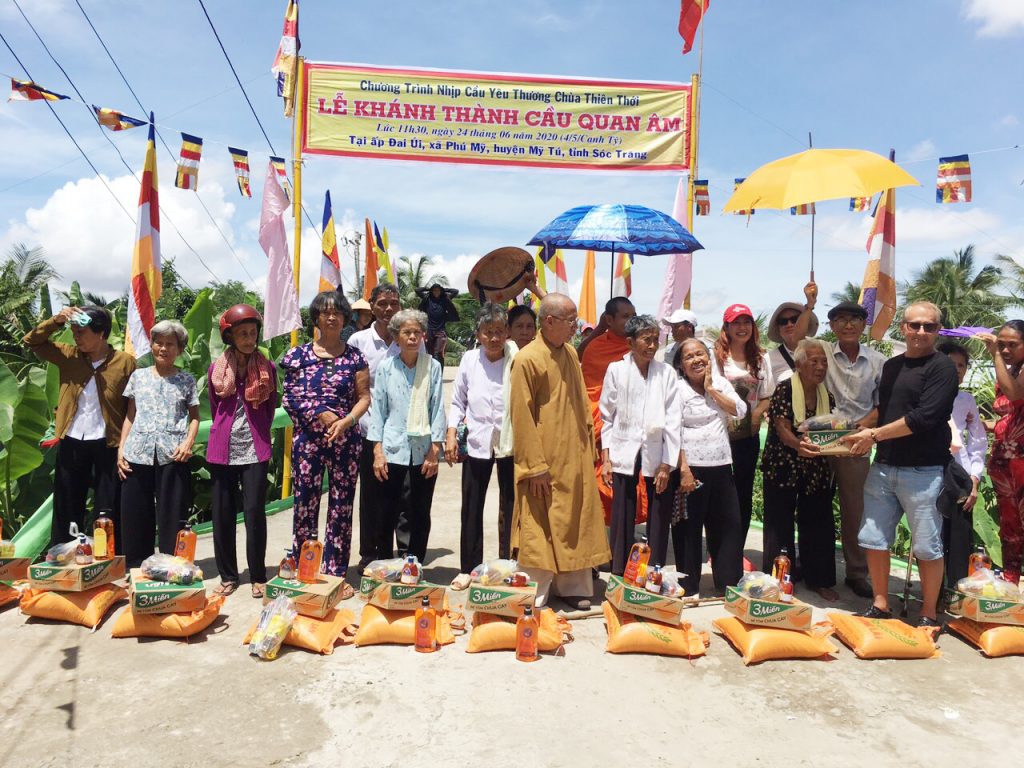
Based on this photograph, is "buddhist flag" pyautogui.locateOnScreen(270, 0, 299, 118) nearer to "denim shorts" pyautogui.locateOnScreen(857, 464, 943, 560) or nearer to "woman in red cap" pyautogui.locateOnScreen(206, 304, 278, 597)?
"woman in red cap" pyautogui.locateOnScreen(206, 304, 278, 597)

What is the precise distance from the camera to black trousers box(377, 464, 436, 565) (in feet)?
14.9

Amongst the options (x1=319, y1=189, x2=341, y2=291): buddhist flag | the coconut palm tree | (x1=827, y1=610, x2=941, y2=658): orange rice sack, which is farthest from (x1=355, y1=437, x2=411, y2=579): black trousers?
the coconut palm tree

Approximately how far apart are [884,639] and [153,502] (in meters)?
4.27

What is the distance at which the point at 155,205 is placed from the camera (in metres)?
6.26

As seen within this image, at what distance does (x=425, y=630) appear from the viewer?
3.59m

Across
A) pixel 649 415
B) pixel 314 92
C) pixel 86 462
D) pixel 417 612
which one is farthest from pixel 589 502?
pixel 314 92

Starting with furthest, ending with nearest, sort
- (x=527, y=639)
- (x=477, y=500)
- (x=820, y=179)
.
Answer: (x=477, y=500), (x=820, y=179), (x=527, y=639)

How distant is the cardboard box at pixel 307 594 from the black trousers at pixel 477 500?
3.53 ft

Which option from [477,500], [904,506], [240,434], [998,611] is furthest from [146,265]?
[998,611]

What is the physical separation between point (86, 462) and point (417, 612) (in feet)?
8.17

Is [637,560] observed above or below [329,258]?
below

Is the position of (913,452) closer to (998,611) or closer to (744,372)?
(998,611)

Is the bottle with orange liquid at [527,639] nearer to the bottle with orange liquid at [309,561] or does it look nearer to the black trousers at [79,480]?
the bottle with orange liquid at [309,561]

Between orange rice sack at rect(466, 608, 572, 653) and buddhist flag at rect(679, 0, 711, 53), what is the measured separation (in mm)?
5713
